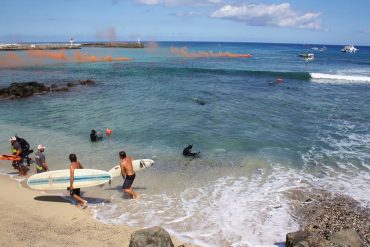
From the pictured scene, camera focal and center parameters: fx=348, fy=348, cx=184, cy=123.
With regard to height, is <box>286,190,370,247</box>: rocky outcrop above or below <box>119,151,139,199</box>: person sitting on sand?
below

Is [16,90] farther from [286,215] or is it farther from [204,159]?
[286,215]

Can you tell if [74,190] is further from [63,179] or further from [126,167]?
[126,167]

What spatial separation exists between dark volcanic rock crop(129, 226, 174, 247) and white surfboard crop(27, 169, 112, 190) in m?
4.26

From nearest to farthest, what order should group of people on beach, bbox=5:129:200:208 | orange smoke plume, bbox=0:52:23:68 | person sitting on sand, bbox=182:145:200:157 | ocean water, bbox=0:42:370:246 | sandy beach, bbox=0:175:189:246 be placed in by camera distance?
1. sandy beach, bbox=0:175:189:246
2. ocean water, bbox=0:42:370:246
3. group of people on beach, bbox=5:129:200:208
4. person sitting on sand, bbox=182:145:200:157
5. orange smoke plume, bbox=0:52:23:68

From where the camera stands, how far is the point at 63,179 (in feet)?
38.5

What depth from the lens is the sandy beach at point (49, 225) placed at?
29.0ft

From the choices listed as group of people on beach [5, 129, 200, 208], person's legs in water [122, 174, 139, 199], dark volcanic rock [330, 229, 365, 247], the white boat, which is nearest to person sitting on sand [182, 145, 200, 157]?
group of people on beach [5, 129, 200, 208]

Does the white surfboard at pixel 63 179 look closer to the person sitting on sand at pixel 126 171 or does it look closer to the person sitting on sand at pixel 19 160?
the person sitting on sand at pixel 126 171

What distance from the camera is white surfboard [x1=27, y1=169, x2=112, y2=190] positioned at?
11562mm

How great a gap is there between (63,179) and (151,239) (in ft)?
17.1

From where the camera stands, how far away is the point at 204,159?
1558 cm

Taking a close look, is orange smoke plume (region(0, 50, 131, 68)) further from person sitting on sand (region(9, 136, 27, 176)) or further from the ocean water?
person sitting on sand (region(9, 136, 27, 176))

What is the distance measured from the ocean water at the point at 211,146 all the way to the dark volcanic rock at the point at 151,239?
62.2 inches

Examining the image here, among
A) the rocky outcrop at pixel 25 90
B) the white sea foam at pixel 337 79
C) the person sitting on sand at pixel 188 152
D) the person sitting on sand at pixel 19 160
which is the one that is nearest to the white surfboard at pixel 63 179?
the person sitting on sand at pixel 19 160
